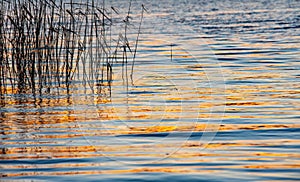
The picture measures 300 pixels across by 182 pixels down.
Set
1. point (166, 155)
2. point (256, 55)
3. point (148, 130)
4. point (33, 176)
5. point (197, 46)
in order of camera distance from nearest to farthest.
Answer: point (33, 176)
point (166, 155)
point (148, 130)
point (256, 55)
point (197, 46)

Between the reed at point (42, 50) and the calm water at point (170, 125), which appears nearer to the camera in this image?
the calm water at point (170, 125)

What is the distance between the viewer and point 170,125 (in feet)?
32.9

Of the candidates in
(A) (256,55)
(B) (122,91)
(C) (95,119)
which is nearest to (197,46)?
(A) (256,55)

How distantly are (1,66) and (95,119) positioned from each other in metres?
3.06

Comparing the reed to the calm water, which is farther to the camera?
the reed

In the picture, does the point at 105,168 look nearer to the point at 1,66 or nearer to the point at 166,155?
the point at 166,155

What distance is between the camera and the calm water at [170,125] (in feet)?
25.0

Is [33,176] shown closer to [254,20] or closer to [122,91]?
[122,91]

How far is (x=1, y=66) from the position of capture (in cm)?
1288

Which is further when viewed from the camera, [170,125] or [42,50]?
[42,50]

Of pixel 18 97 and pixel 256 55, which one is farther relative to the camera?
pixel 256 55

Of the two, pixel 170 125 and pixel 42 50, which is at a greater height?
pixel 42 50

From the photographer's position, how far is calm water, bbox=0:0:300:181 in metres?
7.62

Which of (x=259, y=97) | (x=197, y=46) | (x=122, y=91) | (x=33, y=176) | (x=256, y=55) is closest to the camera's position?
(x=33, y=176)
